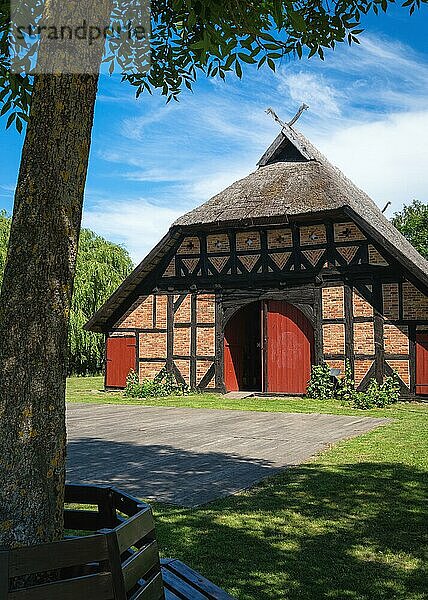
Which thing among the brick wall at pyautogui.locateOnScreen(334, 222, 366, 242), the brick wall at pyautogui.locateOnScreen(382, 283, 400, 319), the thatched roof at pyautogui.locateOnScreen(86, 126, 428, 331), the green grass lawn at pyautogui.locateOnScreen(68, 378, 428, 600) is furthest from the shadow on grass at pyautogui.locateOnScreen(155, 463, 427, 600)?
the brick wall at pyautogui.locateOnScreen(334, 222, 366, 242)

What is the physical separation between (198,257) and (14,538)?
1689 centimetres

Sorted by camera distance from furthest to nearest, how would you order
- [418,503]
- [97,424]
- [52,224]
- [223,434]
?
[97,424], [223,434], [418,503], [52,224]

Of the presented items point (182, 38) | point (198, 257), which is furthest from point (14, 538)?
point (198, 257)

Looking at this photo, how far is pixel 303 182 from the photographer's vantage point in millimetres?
18656

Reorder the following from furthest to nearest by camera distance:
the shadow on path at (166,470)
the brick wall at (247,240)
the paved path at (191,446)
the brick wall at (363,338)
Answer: the brick wall at (247,240), the brick wall at (363,338), the paved path at (191,446), the shadow on path at (166,470)

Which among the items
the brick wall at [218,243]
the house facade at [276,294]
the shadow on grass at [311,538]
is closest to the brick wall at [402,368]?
the house facade at [276,294]

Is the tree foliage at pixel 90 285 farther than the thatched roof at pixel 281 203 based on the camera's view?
Yes

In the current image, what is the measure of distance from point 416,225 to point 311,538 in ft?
149

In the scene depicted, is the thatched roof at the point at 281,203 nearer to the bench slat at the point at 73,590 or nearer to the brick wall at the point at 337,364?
the brick wall at the point at 337,364

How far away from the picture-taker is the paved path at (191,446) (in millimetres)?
7016

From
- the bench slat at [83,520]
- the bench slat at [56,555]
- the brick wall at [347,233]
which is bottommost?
the bench slat at [83,520]

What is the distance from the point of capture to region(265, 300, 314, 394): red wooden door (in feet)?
58.9

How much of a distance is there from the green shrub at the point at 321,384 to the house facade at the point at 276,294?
252mm

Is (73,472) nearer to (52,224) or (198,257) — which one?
(52,224)
